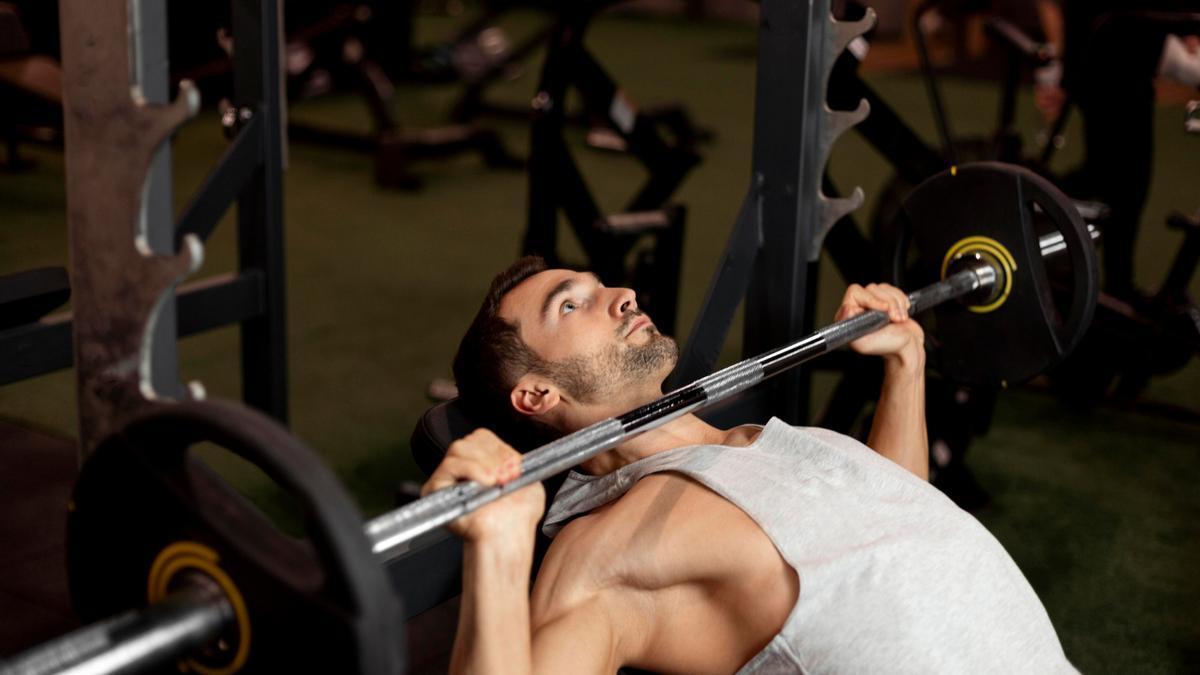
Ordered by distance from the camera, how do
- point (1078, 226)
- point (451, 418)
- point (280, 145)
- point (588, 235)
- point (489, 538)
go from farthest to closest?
1. point (588, 235)
2. point (280, 145)
3. point (1078, 226)
4. point (451, 418)
5. point (489, 538)

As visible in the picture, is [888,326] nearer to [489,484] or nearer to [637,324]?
[637,324]

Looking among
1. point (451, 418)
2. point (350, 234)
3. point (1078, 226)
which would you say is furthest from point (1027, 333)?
point (350, 234)

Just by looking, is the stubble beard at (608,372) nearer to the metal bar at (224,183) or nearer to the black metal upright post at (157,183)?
the black metal upright post at (157,183)

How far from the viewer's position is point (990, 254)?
1999 millimetres

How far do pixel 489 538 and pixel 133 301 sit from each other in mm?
369

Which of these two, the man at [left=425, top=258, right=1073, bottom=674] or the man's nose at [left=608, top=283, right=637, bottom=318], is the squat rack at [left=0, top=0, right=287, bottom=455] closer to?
the man at [left=425, top=258, right=1073, bottom=674]

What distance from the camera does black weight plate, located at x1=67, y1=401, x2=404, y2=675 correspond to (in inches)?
35.1

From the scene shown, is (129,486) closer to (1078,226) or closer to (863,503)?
(863,503)

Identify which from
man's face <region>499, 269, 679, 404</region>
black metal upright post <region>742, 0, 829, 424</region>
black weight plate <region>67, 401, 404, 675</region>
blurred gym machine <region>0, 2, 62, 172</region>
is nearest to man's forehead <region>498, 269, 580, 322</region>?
man's face <region>499, 269, 679, 404</region>

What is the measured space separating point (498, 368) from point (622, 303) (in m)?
0.17

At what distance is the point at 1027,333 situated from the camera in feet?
6.49

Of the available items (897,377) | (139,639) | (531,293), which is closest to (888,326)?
(897,377)

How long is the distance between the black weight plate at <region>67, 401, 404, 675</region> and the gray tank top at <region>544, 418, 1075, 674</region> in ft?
1.84

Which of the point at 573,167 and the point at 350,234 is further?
the point at 350,234
